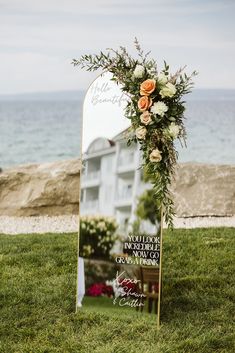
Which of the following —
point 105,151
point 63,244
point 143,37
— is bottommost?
point 63,244

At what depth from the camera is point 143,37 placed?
46.6ft

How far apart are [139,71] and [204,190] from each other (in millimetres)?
5556

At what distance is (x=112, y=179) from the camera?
5.30 metres

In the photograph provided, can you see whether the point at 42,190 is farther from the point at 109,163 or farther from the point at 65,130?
the point at 65,130

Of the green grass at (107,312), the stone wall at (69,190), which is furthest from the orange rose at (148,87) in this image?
the stone wall at (69,190)

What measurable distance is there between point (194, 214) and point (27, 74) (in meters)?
9.16

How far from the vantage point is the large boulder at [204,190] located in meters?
10.2

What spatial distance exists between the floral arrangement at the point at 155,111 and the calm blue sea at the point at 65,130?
8382mm

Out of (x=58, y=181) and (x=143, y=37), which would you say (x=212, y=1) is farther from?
(x=58, y=181)

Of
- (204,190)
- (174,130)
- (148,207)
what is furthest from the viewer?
(204,190)

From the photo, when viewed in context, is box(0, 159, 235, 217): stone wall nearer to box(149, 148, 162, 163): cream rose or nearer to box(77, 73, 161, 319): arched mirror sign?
box(77, 73, 161, 319): arched mirror sign

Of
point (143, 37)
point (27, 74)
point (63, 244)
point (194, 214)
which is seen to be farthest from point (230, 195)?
point (27, 74)

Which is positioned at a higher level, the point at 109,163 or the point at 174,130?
the point at 174,130

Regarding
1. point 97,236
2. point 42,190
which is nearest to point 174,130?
point 97,236
